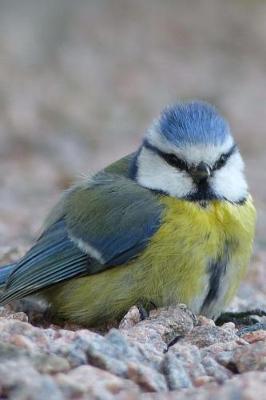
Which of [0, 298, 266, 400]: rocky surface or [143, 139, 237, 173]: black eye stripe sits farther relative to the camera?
[143, 139, 237, 173]: black eye stripe

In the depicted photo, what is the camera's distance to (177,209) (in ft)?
13.8

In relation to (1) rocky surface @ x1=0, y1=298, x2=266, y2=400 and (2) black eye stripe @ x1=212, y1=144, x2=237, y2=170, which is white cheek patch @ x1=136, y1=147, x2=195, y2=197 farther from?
(1) rocky surface @ x1=0, y1=298, x2=266, y2=400

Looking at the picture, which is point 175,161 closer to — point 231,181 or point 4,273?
point 231,181

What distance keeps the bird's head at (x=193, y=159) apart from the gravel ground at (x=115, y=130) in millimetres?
544

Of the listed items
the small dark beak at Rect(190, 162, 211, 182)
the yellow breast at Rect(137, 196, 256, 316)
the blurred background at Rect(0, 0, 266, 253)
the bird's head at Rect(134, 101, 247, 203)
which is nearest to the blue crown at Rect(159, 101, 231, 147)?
the bird's head at Rect(134, 101, 247, 203)

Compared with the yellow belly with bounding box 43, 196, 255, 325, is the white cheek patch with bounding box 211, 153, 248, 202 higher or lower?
higher

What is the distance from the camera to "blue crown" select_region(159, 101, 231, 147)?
427cm

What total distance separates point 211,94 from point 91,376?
6.46 meters

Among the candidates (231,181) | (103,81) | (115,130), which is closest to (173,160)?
(231,181)

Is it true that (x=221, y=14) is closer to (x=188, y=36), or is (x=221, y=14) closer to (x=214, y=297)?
(x=188, y=36)

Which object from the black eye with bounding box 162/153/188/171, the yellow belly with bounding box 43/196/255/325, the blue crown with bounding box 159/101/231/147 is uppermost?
the blue crown with bounding box 159/101/231/147

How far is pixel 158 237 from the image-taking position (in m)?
4.14

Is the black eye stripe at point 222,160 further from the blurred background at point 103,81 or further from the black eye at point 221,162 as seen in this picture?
the blurred background at point 103,81

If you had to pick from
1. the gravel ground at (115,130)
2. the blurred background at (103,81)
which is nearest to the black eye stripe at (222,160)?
the gravel ground at (115,130)
